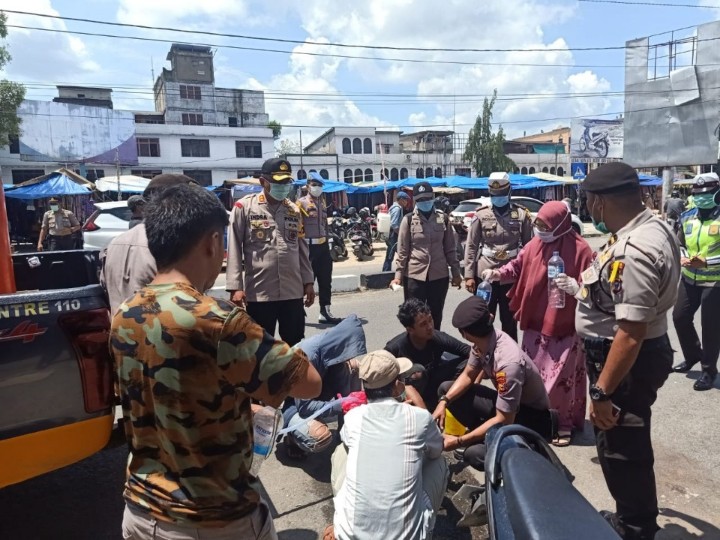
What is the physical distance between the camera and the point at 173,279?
1423mm

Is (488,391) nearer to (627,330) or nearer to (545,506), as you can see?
(627,330)

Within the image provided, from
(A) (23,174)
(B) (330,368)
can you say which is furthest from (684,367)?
(A) (23,174)

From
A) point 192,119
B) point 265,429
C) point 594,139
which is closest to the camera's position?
point 265,429

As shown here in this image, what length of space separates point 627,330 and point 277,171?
2813mm

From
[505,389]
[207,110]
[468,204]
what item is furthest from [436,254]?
[207,110]

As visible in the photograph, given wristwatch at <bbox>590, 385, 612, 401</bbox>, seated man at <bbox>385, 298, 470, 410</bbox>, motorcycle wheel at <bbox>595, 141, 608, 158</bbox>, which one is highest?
motorcycle wheel at <bbox>595, 141, 608, 158</bbox>

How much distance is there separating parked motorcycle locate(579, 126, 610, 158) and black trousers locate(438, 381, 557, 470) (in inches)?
1472

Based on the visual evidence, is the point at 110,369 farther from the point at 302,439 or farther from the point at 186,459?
the point at 302,439

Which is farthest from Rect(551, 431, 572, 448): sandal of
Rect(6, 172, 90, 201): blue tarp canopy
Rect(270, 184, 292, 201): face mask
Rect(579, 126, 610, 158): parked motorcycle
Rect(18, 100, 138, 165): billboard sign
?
Rect(579, 126, 610, 158): parked motorcycle

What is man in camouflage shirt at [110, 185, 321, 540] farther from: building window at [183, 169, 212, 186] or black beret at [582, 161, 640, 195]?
building window at [183, 169, 212, 186]

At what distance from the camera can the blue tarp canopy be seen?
59.0 ft

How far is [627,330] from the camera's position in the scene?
2.06 meters

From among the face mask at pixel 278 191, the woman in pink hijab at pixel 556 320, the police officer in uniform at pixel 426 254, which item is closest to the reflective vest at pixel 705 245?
the woman in pink hijab at pixel 556 320

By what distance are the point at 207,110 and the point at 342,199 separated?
65.5 ft
